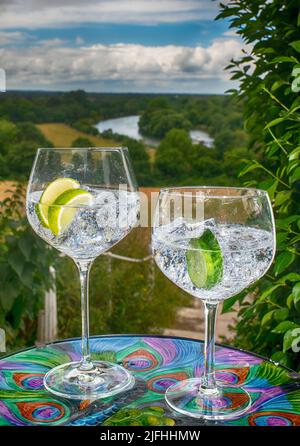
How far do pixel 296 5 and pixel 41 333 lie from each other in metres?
1.65

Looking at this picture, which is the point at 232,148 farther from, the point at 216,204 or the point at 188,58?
the point at 216,204

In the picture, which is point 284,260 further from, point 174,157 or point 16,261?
point 174,157

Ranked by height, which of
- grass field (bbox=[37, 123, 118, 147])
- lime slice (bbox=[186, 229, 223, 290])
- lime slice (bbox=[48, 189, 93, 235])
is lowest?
lime slice (bbox=[186, 229, 223, 290])

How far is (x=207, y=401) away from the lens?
24.4 inches

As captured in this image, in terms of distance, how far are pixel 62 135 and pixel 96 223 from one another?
253 cm

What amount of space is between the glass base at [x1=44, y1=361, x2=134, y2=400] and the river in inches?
100

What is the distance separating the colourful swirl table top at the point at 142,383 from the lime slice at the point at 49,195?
8.3 inches

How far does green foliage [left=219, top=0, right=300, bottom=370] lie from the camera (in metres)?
1.04

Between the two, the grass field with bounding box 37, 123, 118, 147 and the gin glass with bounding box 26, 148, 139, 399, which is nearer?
the gin glass with bounding box 26, 148, 139, 399

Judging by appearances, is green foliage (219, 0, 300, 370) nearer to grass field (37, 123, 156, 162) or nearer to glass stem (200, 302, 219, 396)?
glass stem (200, 302, 219, 396)

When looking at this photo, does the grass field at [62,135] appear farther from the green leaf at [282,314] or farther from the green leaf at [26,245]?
the green leaf at [282,314]

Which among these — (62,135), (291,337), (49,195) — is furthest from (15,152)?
(49,195)

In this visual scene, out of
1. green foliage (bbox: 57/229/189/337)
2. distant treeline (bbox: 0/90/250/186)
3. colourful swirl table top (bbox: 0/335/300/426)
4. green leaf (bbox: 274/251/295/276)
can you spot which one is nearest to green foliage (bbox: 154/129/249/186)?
distant treeline (bbox: 0/90/250/186)

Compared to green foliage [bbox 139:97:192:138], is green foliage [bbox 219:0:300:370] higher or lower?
lower
